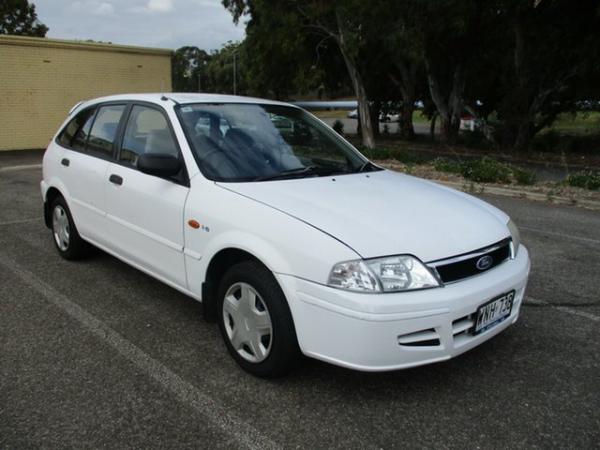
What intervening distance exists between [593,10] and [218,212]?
52.9ft

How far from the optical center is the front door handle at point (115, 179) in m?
4.11

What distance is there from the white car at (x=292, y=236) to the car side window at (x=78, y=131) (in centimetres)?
36

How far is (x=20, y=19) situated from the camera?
34531 mm

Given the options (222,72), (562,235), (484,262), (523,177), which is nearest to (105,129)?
(484,262)

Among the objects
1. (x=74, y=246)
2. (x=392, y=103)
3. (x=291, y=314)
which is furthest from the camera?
(x=392, y=103)

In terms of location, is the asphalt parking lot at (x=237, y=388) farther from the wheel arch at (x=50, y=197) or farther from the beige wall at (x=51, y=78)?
the beige wall at (x=51, y=78)

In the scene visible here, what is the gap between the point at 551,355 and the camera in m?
3.51

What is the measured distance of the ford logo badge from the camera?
118 inches

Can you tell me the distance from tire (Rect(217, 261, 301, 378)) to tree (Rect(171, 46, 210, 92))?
80.2m

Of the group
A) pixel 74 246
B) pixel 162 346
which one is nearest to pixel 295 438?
pixel 162 346

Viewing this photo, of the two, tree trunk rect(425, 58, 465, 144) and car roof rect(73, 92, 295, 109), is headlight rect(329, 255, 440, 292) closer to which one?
car roof rect(73, 92, 295, 109)

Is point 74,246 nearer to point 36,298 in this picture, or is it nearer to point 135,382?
point 36,298

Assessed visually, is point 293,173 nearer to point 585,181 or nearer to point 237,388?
point 237,388

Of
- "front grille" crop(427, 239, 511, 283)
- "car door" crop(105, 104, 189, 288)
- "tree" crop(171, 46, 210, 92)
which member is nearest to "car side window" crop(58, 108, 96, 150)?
"car door" crop(105, 104, 189, 288)
